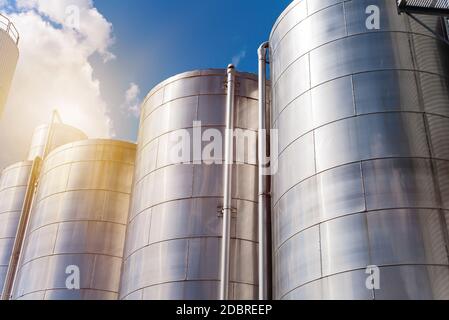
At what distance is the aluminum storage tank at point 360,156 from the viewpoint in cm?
1559

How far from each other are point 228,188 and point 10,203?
60.4 ft

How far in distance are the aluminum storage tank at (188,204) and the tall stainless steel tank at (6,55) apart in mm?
24970

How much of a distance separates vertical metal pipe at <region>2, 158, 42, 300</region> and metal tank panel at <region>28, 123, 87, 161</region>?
334 inches

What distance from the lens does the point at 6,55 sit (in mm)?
47188

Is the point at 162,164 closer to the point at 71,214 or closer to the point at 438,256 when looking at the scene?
the point at 71,214

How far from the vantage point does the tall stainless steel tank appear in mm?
46438

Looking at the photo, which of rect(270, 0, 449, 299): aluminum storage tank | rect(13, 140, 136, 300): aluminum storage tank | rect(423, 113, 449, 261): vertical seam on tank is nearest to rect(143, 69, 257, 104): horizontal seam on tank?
rect(270, 0, 449, 299): aluminum storage tank

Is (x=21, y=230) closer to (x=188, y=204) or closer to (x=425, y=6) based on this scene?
(x=188, y=204)

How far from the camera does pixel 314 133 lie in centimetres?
1842

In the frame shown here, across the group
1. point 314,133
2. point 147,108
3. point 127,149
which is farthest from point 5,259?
point 314,133

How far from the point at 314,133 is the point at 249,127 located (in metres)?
5.11

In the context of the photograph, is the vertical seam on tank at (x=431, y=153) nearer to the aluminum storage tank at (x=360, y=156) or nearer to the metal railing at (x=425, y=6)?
the aluminum storage tank at (x=360, y=156)

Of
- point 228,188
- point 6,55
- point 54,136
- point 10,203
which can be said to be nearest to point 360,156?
point 228,188

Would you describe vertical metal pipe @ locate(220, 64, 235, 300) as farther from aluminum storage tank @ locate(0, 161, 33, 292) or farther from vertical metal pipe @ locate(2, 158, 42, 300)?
aluminum storage tank @ locate(0, 161, 33, 292)
